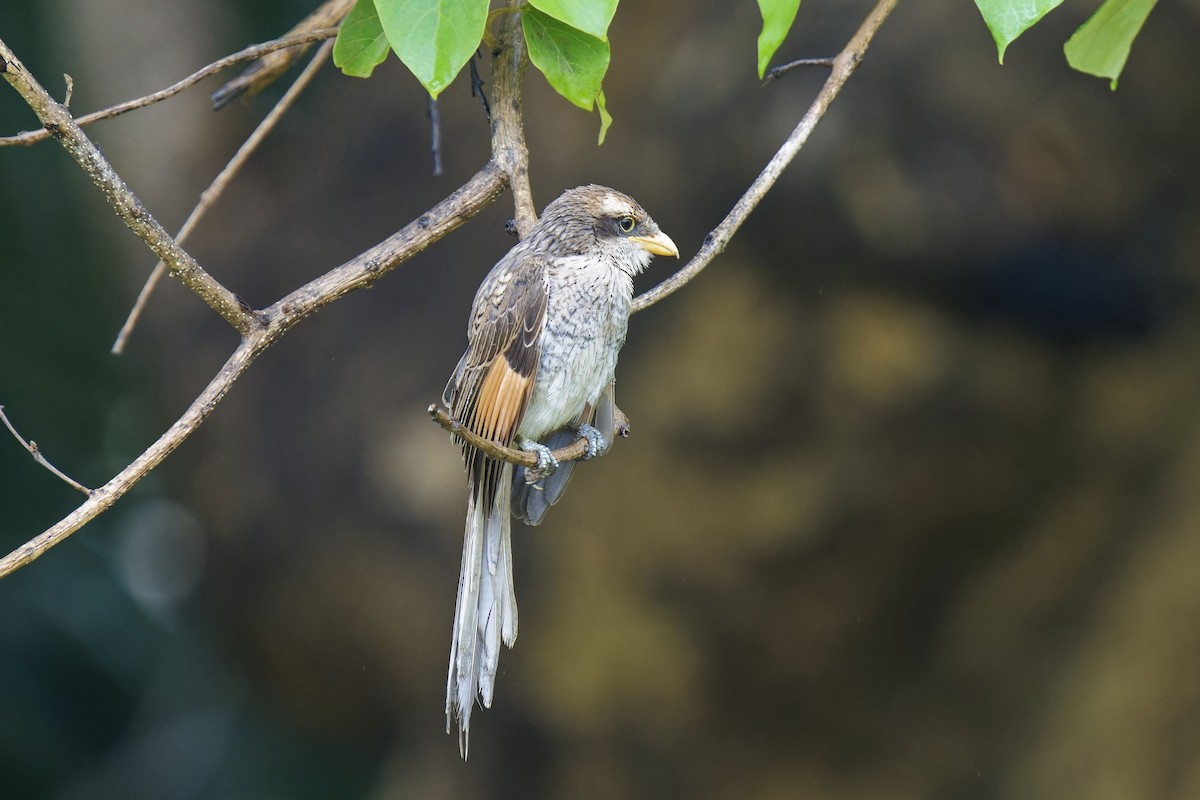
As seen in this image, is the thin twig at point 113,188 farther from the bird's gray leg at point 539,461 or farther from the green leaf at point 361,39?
the bird's gray leg at point 539,461

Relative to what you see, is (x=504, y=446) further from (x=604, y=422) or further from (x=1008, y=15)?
(x=1008, y=15)

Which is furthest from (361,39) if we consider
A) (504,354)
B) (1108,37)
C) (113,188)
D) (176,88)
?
(1108,37)

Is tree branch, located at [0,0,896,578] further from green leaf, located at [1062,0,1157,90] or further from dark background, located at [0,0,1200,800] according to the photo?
dark background, located at [0,0,1200,800]

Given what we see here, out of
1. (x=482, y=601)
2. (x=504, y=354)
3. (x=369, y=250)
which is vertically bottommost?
(x=482, y=601)

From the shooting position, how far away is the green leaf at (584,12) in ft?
6.21

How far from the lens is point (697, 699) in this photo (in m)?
5.46

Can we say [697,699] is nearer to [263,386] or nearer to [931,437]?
[931,437]

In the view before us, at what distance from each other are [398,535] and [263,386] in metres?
0.98

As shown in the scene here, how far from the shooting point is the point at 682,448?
5.29m

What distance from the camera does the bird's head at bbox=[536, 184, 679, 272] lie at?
9.64ft

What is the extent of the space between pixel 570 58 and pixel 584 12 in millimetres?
355

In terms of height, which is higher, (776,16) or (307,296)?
(776,16)

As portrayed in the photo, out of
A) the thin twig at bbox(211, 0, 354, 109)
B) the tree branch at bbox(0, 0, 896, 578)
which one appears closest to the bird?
the tree branch at bbox(0, 0, 896, 578)

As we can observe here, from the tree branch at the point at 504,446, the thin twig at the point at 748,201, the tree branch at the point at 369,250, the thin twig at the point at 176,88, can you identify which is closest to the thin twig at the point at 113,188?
the tree branch at the point at 369,250
